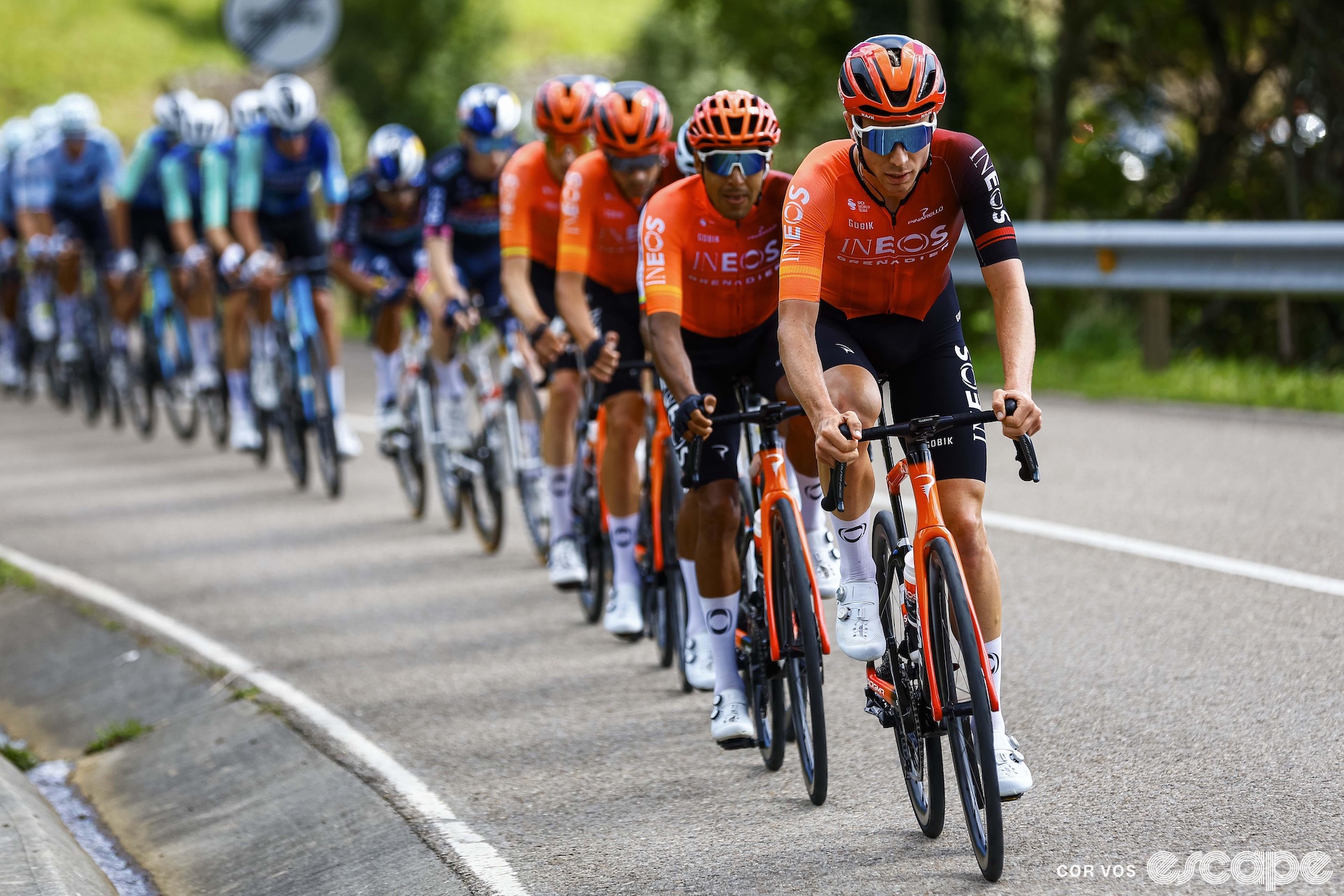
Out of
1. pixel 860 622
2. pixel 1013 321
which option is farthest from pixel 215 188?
pixel 1013 321

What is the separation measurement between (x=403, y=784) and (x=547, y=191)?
133 inches

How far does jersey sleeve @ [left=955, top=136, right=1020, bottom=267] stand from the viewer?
4.59 metres

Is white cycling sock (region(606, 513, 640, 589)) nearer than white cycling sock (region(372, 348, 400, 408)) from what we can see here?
Yes

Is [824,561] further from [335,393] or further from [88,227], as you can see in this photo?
[88,227]

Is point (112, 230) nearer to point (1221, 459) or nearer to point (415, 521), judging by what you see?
point (415, 521)

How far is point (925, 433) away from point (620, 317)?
2.98 m

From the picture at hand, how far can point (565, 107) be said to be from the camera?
7578 mm

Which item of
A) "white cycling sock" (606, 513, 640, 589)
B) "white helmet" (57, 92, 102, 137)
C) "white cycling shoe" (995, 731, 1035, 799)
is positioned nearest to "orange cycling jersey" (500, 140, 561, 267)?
"white cycling sock" (606, 513, 640, 589)

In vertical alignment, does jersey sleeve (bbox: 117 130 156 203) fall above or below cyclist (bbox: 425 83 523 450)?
above

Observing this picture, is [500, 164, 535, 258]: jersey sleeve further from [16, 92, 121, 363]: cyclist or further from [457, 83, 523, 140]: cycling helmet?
[16, 92, 121, 363]: cyclist

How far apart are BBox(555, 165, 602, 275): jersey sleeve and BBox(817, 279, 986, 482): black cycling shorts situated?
192cm

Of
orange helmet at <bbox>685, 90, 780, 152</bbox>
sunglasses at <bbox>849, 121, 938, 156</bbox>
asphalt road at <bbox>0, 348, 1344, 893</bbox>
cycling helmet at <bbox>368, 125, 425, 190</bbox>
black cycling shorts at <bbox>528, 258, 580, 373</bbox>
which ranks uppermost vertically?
cycling helmet at <bbox>368, 125, 425, 190</bbox>

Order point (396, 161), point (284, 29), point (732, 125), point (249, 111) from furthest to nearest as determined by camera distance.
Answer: point (284, 29), point (249, 111), point (396, 161), point (732, 125)

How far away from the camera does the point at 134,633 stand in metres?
7.77
